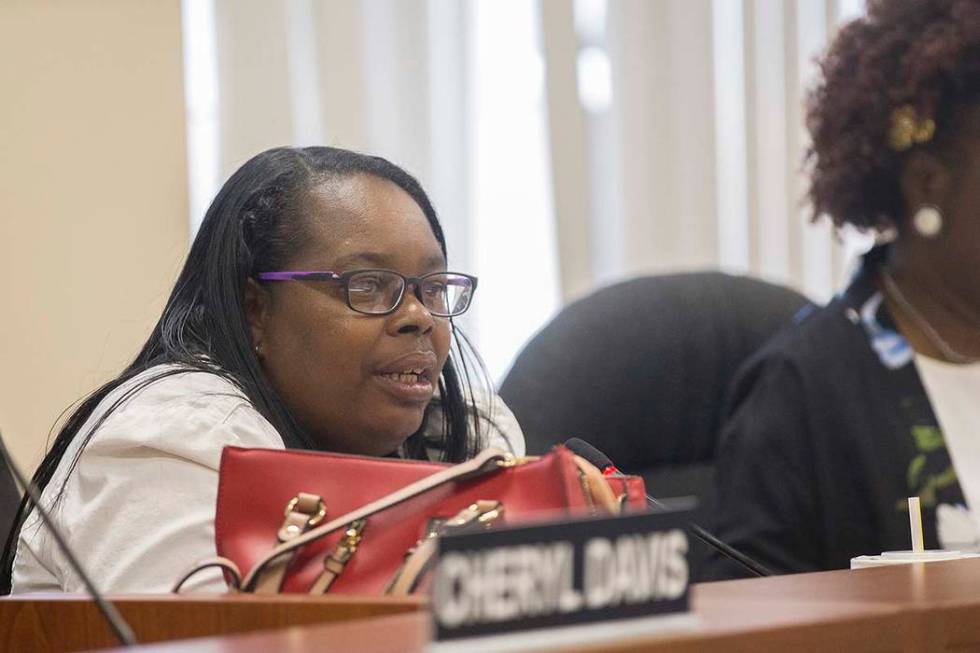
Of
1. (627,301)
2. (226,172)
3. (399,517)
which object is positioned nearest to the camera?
(399,517)

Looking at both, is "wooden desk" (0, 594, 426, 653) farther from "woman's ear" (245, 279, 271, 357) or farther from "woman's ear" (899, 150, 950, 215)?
"woman's ear" (899, 150, 950, 215)

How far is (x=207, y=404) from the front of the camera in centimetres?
119

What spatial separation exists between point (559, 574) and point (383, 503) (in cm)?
32

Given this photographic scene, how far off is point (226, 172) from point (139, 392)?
97 centimetres

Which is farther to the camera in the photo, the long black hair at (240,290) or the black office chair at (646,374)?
the black office chair at (646,374)

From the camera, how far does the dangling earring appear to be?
2.14 m

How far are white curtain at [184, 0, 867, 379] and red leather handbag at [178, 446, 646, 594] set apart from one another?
126 centimetres

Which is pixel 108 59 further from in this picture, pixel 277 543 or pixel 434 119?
pixel 277 543

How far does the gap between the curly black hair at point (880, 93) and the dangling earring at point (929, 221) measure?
63 millimetres

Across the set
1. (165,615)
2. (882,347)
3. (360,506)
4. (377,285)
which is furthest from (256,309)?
(882,347)

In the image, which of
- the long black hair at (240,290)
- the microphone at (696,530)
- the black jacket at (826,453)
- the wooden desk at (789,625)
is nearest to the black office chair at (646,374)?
the black jacket at (826,453)

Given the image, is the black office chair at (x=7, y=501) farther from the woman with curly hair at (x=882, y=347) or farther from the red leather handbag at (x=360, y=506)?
the woman with curly hair at (x=882, y=347)

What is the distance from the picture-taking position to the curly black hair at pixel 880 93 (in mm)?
2105

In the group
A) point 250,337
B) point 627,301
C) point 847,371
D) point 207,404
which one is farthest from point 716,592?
point 847,371
